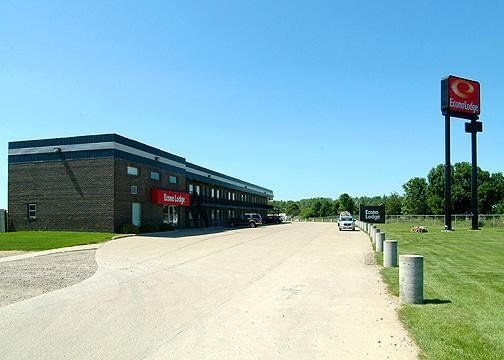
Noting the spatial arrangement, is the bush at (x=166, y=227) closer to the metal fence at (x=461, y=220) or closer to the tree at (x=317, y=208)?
the metal fence at (x=461, y=220)

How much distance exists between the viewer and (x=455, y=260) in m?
17.4

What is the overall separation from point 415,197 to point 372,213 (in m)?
59.6

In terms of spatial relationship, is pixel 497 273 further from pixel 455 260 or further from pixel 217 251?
pixel 217 251

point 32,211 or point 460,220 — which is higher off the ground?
point 32,211

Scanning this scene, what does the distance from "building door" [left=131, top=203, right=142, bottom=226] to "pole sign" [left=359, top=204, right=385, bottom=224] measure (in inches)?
1518

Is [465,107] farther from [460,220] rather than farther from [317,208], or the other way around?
[317,208]

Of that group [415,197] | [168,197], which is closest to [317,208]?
[415,197]

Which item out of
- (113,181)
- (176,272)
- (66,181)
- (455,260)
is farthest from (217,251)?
(66,181)

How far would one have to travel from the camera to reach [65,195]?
35.4 meters

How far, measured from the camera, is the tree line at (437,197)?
344 feet

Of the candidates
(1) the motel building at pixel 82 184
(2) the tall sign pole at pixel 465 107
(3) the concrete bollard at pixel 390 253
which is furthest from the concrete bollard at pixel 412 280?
(2) the tall sign pole at pixel 465 107

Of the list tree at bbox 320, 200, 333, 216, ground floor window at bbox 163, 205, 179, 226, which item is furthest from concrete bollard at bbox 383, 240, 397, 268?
tree at bbox 320, 200, 333, 216

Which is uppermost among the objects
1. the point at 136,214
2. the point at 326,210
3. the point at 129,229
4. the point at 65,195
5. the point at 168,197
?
the point at 65,195

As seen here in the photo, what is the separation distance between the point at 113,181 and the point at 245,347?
97.3ft
